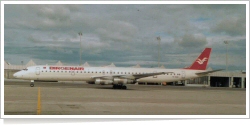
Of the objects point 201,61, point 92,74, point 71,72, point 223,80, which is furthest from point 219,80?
point 71,72

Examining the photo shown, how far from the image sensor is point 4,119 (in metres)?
14.1

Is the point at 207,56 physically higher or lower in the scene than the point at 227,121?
higher

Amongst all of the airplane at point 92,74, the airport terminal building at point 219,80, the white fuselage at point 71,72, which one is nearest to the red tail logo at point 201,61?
the airplane at point 92,74

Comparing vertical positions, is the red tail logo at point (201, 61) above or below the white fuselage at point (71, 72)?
above

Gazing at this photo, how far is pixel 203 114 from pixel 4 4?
42.7 feet

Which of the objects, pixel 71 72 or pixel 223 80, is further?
pixel 223 80

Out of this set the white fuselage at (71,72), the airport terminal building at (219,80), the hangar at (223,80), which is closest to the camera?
the white fuselage at (71,72)

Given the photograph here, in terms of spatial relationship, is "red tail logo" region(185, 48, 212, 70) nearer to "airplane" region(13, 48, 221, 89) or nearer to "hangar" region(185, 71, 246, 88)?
"airplane" region(13, 48, 221, 89)

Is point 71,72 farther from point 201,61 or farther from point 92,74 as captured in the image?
point 201,61

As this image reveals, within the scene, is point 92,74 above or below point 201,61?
below

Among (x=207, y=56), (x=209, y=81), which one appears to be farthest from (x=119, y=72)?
(x=209, y=81)

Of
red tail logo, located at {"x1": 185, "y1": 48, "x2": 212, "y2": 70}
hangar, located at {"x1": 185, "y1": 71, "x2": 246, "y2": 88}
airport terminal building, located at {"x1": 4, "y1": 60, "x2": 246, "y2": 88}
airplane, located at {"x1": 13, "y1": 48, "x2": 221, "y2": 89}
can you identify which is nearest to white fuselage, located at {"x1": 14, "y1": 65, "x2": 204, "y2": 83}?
airplane, located at {"x1": 13, "y1": 48, "x2": 221, "y2": 89}

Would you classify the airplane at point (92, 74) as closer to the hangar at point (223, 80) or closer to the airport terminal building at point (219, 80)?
the airport terminal building at point (219, 80)

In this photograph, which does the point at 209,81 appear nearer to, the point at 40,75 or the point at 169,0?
the point at 40,75
